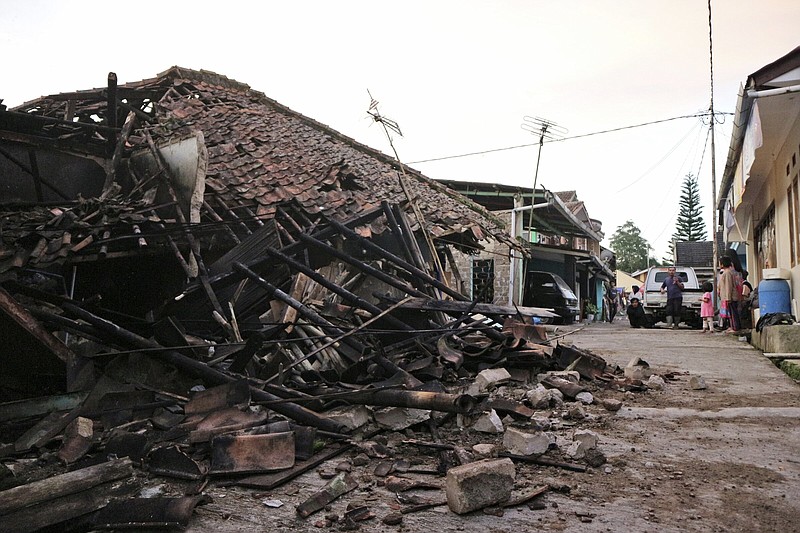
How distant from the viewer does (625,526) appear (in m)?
2.48

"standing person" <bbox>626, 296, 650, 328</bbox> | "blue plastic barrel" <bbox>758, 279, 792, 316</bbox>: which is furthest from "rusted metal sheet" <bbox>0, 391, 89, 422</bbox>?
"standing person" <bbox>626, 296, 650, 328</bbox>

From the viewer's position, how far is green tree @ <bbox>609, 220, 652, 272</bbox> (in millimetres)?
76688

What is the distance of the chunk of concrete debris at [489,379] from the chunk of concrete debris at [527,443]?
61.3 inches

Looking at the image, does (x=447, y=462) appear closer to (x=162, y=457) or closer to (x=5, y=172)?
(x=162, y=457)

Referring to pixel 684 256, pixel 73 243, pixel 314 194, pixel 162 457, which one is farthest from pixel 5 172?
pixel 684 256

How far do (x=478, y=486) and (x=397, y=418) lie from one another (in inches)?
55.7

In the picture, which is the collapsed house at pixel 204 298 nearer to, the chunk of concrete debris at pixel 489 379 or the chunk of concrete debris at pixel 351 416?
the chunk of concrete debris at pixel 351 416

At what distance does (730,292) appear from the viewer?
12.0 metres

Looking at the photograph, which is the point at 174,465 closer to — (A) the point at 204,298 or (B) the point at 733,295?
(A) the point at 204,298

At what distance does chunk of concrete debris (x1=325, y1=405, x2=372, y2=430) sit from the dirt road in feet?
0.87

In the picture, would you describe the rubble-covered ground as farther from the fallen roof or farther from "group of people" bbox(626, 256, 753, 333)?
"group of people" bbox(626, 256, 753, 333)

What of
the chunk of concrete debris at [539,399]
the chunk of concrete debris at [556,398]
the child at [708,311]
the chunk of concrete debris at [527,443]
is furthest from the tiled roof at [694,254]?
the chunk of concrete debris at [527,443]

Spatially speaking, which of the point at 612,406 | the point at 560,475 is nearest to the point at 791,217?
the point at 612,406

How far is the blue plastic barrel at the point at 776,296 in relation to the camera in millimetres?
9094
